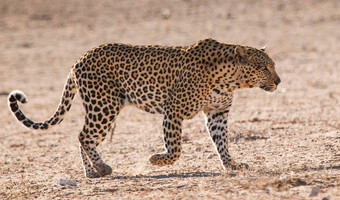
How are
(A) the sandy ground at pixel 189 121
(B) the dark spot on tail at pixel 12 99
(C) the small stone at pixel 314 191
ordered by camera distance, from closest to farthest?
(C) the small stone at pixel 314 191 → (A) the sandy ground at pixel 189 121 → (B) the dark spot on tail at pixel 12 99

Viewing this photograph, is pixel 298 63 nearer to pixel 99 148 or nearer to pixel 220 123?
pixel 99 148

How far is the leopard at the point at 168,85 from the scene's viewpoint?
26.1 feet

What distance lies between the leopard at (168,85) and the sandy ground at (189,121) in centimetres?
44

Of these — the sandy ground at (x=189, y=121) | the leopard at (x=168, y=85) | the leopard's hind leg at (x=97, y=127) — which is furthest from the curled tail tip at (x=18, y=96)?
the sandy ground at (x=189, y=121)

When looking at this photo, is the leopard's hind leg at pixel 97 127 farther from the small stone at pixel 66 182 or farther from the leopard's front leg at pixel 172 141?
the leopard's front leg at pixel 172 141

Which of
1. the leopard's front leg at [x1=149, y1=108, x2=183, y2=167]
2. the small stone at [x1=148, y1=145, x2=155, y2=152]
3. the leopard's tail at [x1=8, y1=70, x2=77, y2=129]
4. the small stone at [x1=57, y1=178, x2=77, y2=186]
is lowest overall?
the small stone at [x1=57, y1=178, x2=77, y2=186]

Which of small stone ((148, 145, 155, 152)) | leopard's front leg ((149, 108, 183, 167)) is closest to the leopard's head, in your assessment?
leopard's front leg ((149, 108, 183, 167))

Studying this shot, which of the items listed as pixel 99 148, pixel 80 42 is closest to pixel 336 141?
pixel 99 148

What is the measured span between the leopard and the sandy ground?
442 mm

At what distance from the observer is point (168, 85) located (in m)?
8.25

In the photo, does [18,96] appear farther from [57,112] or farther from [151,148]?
[151,148]

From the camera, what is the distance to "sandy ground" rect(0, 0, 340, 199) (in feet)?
24.8

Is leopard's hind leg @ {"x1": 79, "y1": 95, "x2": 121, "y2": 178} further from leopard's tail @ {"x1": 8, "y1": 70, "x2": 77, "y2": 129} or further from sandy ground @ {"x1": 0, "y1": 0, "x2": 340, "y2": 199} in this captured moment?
leopard's tail @ {"x1": 8, "y1": 70, "x2": 77, "y2": 129}

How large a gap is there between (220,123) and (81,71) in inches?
73.8
